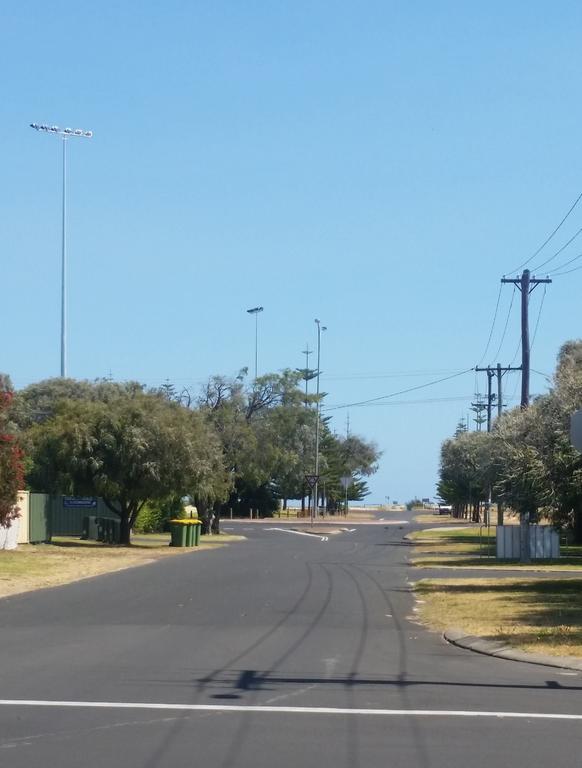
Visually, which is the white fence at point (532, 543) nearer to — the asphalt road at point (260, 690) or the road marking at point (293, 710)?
the asphalt road at point (260, 690)

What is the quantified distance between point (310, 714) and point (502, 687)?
114 inches

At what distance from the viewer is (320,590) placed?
81.2 ft

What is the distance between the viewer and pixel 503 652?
15.0 m

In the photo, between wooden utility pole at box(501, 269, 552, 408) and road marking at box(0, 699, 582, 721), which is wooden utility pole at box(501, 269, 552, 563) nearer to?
wooden utility pole at box(501, 269, 552, 408)

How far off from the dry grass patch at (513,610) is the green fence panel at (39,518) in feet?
64.0

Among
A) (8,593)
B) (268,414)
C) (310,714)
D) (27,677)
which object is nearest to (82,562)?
(8,593)

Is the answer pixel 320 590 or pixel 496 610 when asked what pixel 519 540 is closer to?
pixel 320 590

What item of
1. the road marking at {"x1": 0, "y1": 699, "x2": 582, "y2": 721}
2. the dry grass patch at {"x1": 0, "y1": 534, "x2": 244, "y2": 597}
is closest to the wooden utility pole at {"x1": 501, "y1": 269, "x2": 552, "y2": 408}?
the dry grass patch at {"x1": 0, "y1": 534, "x2": 244, "y2": 597}

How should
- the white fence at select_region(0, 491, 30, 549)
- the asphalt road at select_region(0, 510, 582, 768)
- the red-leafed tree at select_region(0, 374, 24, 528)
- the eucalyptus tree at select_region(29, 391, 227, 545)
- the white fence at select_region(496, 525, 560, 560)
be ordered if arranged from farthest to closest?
the eucalyptus tree at select_region(29, 391, 227, 545) → the white fence at select_region(496, 525, 560, 560) → the white fence at select_region(0, 491, 30, 549) → the red-leafed tree at select_region(0, 374, 24, 528) → the asphalt road at select_region(0, 510, 582, 768)

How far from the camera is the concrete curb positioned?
13992 millimetres

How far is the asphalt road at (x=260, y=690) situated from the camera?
8.57 metres

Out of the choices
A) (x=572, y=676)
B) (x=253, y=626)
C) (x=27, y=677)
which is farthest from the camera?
(x=253, y=626)

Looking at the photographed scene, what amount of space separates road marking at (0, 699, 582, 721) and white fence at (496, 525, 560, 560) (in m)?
30.8

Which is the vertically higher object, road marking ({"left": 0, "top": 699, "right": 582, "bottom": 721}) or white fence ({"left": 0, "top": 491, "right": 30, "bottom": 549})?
road marking ({"left": 0, "top": 699, "right": 582, "bottom": 721})
